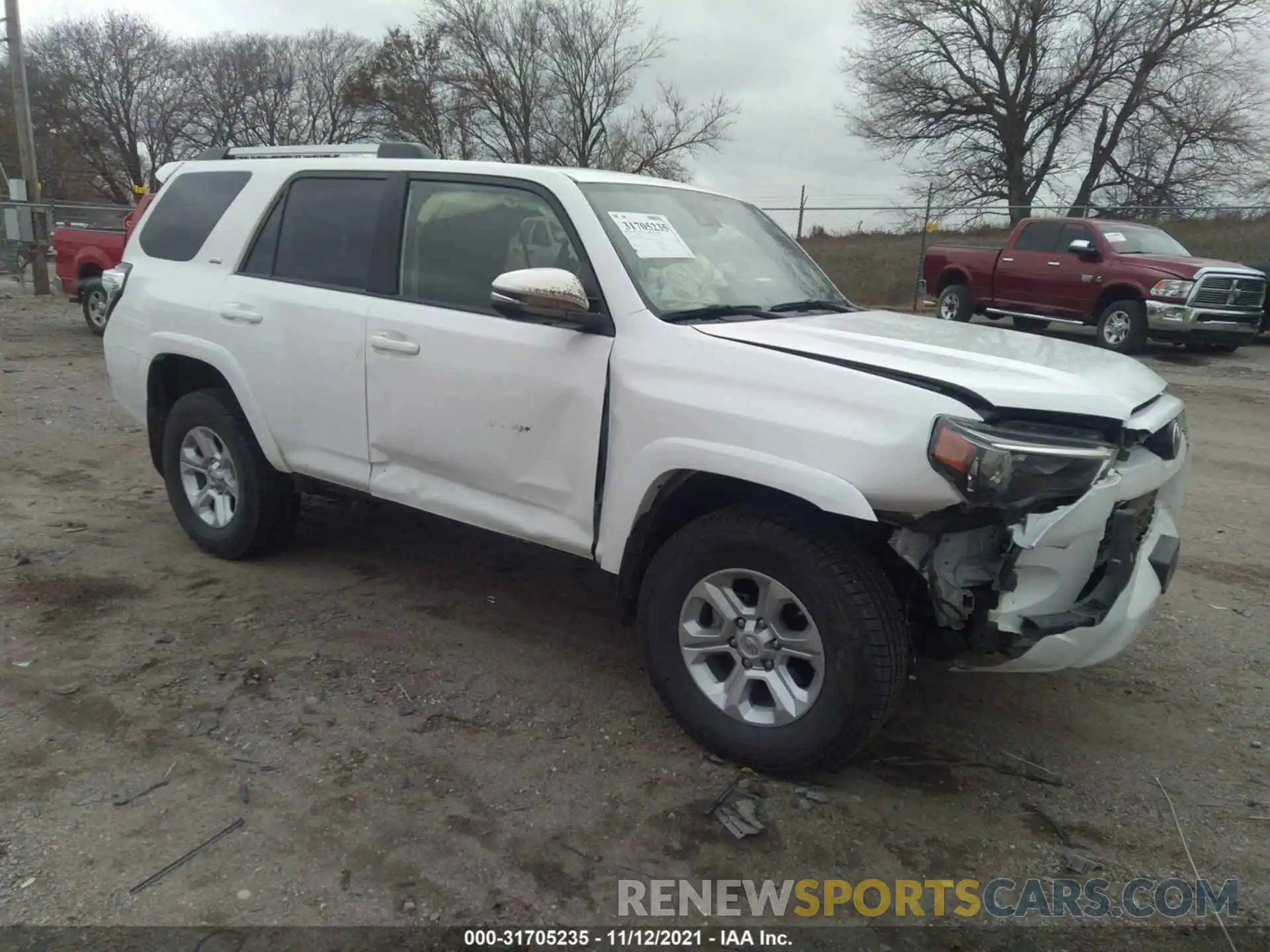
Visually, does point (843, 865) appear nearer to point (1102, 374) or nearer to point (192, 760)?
point (1102, 374)

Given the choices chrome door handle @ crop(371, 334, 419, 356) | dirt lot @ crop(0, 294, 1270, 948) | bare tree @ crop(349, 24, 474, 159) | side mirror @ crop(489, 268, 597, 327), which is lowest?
dirt lot @ crop(0, 294, 1270, 948)

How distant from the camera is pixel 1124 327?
514 inches

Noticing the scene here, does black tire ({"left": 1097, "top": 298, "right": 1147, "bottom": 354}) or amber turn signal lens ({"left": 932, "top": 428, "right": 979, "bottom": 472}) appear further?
black tire ({"left": 1097, "top": 298, "right": 1147, "bottom": 354})

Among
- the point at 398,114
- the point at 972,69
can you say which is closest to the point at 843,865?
the point at 972,69

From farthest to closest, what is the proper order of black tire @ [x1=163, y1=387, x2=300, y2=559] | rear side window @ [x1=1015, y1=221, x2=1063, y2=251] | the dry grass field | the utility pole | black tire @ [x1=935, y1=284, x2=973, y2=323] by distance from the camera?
the dry grass field < the utility pole < black tire @ [x1=935, y1=284, x2=973, y2=323] < rear side window @ [x1=1015, y1=221, x2=1063, y2=251] < black tire @ [x1=163, y1=387, x2=300, y2=559]

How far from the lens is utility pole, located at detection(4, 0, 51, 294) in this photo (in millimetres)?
17688

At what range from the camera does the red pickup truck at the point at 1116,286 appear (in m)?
12.5

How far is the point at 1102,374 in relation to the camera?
2.98 meters

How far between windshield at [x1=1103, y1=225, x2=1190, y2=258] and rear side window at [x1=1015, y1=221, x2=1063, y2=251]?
32.2 inches

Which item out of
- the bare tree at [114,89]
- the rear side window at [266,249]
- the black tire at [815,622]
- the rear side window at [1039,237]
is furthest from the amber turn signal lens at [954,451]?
the bare tree at [114,89]

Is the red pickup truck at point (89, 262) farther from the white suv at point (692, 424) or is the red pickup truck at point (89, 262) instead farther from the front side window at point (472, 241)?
the front side window at point (472, 241)

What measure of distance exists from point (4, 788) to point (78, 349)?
10.5 m

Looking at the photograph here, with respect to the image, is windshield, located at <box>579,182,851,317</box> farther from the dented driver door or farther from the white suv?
the dented driver door

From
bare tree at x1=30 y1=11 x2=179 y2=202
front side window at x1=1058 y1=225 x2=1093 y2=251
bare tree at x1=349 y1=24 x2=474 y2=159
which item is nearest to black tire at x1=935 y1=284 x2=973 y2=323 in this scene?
front side window at x1=1058 y1=225 x2=1093 y2=251
